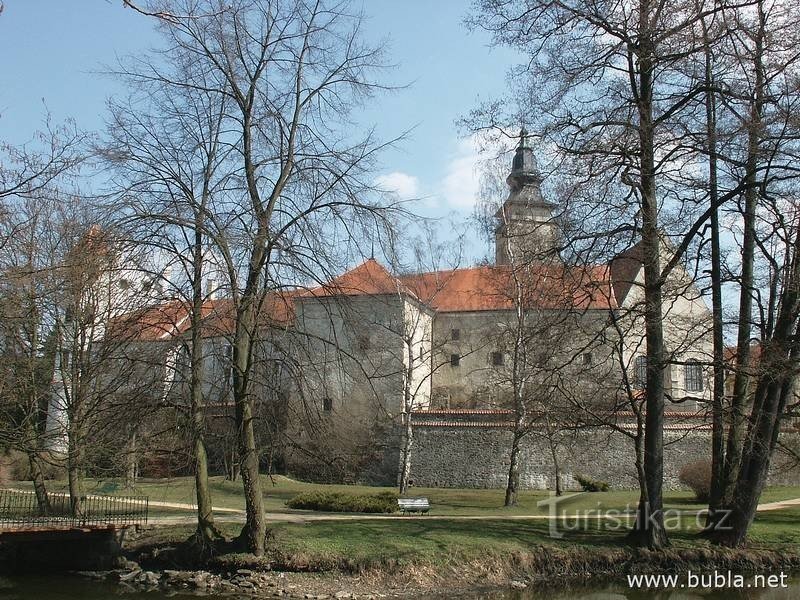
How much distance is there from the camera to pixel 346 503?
20.5 metres

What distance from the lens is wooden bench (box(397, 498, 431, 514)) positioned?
64.7 ft

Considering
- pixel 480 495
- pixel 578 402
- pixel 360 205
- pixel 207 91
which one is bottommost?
pixel 480 495

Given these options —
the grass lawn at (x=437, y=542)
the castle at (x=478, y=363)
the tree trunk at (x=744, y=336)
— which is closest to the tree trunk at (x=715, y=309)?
the tree trunk at (x=744, y=336)

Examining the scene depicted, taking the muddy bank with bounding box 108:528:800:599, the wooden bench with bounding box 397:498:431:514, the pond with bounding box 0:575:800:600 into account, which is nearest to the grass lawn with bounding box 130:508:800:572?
the muddy bank with bounding box 108:528:800:599

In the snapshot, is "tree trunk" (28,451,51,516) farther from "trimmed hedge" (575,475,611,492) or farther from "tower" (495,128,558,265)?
"trimmed hedge" (575,475,611,492)

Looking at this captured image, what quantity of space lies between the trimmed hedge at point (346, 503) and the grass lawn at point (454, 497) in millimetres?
750

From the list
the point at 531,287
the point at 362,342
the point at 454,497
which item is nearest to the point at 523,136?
the point at 362,342

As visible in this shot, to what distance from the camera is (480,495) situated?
27109 mm

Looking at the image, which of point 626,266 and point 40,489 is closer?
point 626,266

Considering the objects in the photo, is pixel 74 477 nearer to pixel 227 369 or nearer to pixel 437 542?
pixel 227 369

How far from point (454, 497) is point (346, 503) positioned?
6966 millimetres

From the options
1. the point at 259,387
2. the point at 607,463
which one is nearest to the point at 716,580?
the point at 259,387

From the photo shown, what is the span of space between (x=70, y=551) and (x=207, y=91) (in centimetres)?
984

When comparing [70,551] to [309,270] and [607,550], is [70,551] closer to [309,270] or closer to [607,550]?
[309,270]
